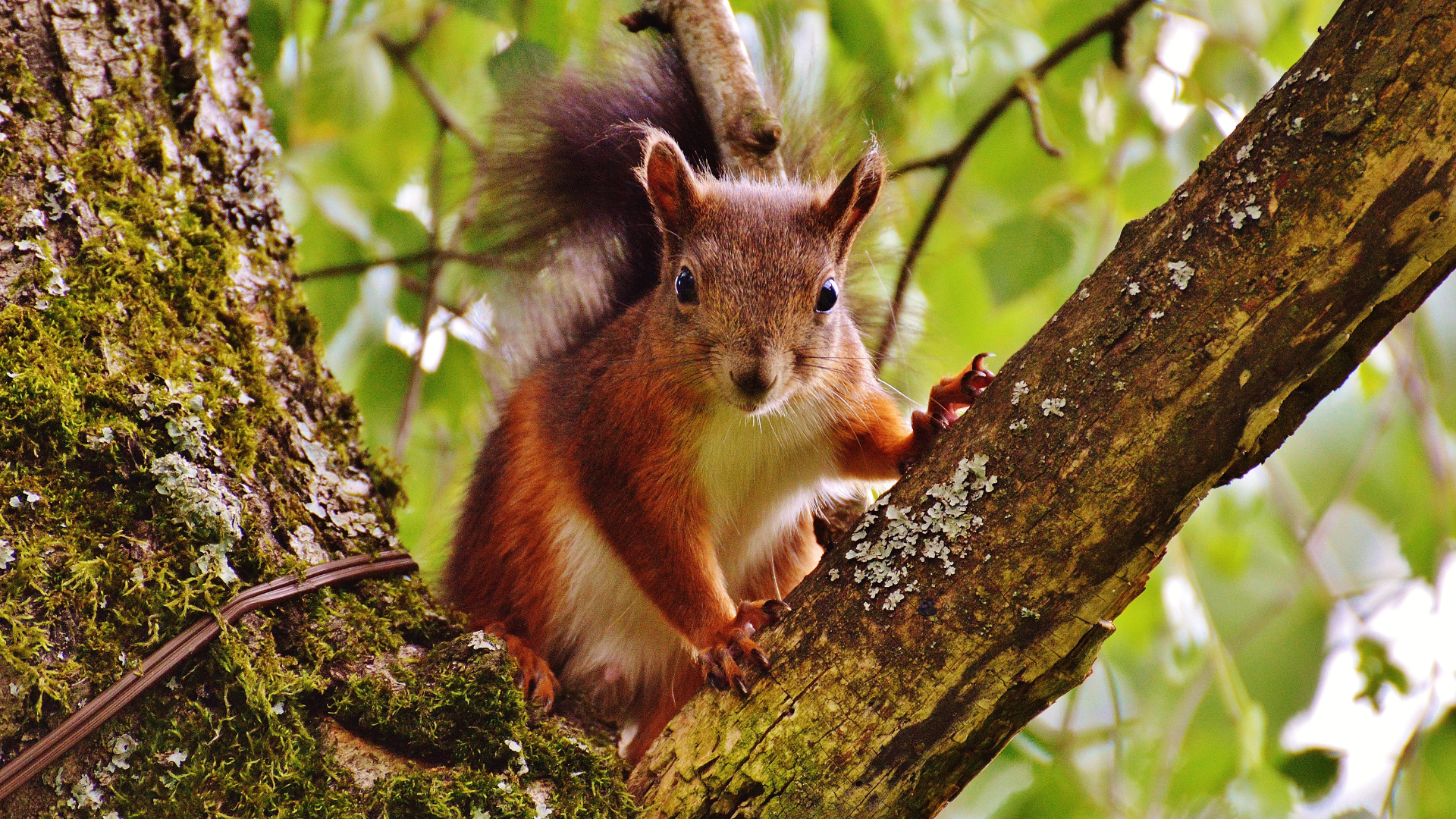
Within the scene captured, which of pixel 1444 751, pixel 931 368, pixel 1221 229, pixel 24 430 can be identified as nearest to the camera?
pixel 1221 229

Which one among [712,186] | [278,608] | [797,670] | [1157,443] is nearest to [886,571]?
[797,670]

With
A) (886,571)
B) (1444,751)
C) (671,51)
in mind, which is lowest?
(886,571)

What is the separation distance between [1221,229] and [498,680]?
47.3 inches

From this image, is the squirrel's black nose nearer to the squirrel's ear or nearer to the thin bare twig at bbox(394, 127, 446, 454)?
the squirrel's ear

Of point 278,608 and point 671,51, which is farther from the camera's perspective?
point 671,51

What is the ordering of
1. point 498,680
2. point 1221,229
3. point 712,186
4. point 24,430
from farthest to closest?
point 712,186 → point 498,680 → point 24,430 → point 1221,229

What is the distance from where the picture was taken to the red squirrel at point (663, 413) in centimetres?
216

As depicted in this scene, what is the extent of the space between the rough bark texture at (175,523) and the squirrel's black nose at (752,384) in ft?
2.18

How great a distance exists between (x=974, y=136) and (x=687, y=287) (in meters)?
0.86

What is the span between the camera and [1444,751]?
2.12 metres

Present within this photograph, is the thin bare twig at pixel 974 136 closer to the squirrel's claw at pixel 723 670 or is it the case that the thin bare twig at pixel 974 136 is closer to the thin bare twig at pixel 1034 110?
the thin bare twig at pixel 1034 110

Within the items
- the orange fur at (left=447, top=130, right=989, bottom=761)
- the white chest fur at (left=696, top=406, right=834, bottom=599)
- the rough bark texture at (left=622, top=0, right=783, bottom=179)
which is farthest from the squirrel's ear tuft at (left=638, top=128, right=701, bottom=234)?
the white chest fur at (left=696, top=406, right=834, bottom=599)

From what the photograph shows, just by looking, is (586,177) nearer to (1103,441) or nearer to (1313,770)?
(1103,441)

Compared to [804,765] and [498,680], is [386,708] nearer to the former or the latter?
[498,680]
